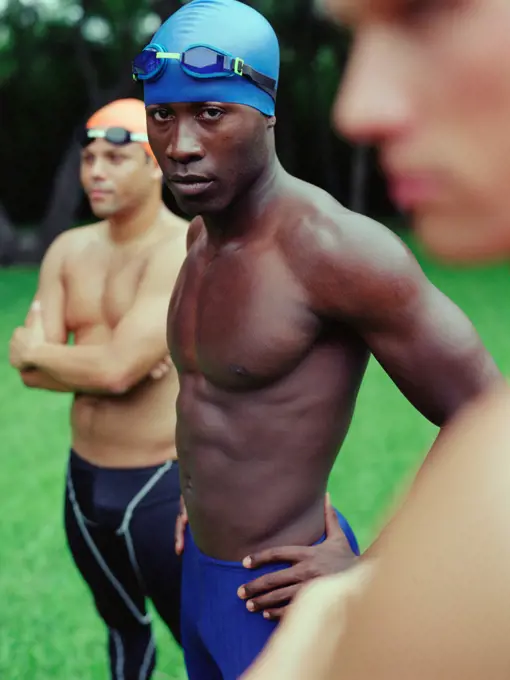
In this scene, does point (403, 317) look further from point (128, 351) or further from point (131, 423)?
point (131, 423)

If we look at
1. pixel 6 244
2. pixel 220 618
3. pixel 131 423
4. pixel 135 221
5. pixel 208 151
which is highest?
pixel 208 151

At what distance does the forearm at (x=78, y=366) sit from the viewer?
2.10 meters

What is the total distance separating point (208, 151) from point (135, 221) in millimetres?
905

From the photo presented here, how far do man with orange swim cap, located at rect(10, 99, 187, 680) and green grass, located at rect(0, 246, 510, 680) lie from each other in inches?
30.9

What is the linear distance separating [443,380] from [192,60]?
2.28ft

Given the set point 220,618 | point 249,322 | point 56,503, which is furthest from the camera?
point 56,503

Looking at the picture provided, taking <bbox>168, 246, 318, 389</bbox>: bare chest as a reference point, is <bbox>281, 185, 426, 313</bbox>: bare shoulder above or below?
above

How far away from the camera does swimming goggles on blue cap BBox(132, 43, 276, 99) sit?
56.2 inches

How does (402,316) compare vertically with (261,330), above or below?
above

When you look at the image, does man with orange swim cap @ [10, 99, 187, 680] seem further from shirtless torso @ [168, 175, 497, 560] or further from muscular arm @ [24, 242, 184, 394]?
shirtless torso @ [168, 175, 497, 560]

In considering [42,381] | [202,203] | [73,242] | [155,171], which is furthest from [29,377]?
[202,203]

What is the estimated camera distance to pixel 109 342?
2137 millimetres

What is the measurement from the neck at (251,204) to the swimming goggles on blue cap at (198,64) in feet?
0.51

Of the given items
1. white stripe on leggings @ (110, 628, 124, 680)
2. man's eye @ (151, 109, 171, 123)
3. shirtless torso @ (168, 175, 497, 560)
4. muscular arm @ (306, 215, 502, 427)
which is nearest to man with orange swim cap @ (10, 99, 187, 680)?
white stripe on leggings @ (110, 628, 124, 680)
